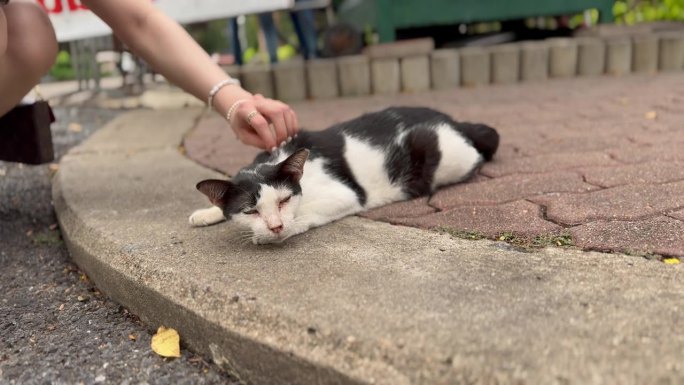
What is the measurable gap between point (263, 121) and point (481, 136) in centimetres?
106

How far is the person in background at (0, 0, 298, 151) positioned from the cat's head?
0.14 meters

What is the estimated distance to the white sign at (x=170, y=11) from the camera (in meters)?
4.95

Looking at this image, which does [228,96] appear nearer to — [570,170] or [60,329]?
[60,329]

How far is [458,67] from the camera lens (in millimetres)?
5398

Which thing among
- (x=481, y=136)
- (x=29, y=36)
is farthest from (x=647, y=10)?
(x=29, y=36)

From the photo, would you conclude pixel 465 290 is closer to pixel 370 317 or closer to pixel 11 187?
pixel 370 317

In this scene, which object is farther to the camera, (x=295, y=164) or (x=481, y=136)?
(x=481, y=136)

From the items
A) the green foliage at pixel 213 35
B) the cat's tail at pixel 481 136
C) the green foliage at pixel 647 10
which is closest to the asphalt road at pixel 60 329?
the cat's tail at pixel 481 136

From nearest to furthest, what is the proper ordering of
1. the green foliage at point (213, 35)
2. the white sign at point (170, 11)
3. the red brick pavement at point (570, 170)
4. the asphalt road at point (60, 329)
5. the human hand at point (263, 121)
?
the asphalt road at point (60, 329) < the red brick pavement at point (570, 170) < the human hand at point (263, 121) < the white sign at point (170, 11) < the green foliage at point (213, 35)

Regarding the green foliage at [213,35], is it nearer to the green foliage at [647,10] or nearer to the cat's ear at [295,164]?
the green foliage at [647,10]

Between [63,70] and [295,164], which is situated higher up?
[63,70]

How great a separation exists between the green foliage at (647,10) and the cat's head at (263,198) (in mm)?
6454

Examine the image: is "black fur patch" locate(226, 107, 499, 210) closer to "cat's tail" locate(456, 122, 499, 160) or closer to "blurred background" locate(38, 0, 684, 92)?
"cat's tail" locate(456, 122, 499, 160)

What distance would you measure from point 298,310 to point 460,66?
15.1ft
